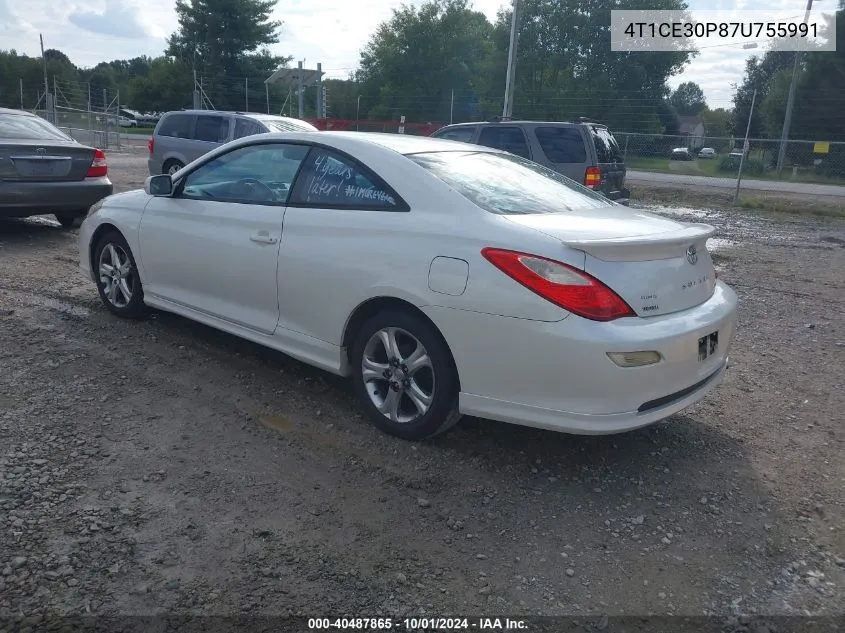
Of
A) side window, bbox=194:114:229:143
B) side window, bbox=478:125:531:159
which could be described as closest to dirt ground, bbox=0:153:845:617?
side window, bbox=478:125:531:159

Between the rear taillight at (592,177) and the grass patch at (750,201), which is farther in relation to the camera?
the grass patch at (750,201)

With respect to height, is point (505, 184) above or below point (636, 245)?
above

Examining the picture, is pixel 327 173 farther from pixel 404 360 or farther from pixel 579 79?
pixel 579 79

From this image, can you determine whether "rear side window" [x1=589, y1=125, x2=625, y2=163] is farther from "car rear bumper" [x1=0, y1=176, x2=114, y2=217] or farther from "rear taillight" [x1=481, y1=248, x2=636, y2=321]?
"rear taillight" [x1=481, y1=248, x2=636, y2=321]

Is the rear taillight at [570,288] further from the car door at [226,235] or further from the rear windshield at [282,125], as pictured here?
the rear windshield at [282,125]

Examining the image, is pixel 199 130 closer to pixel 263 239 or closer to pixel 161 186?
pixel 161 186

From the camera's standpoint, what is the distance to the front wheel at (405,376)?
3551mm

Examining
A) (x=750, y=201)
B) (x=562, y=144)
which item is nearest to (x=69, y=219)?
(x=562, y=144)

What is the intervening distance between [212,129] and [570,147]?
7.25 metres

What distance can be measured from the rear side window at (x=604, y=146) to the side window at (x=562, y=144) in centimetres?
27

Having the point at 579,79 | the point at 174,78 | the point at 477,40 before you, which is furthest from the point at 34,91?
the point at 579,79

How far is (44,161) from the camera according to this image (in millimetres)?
8414

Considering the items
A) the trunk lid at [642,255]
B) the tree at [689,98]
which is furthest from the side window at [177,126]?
the tree at [689,98]

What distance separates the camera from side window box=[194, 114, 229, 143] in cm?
1424
